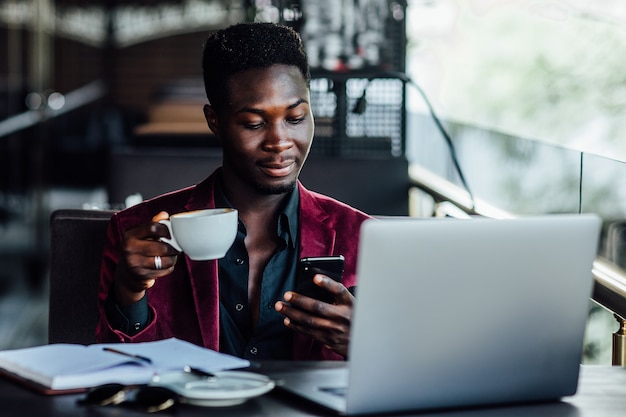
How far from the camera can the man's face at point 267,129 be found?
6.14 feet

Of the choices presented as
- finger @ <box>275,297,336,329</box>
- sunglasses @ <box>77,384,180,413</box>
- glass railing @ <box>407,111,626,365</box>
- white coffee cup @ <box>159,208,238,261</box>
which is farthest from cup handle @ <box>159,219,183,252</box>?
glass railing @ <box>407,111,626,365</box>

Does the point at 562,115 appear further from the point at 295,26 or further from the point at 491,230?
the point at 491,230

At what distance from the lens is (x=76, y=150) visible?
1160 cm

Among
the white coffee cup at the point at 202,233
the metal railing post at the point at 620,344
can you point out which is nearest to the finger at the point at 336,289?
the white coffee cup at the point at 202,233

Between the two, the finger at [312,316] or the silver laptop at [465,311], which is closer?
the silver laptop at [465,311]

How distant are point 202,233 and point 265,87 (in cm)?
51

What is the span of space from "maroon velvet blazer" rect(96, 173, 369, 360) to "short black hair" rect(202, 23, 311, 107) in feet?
0.63

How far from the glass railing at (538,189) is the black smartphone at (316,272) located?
1.39ft

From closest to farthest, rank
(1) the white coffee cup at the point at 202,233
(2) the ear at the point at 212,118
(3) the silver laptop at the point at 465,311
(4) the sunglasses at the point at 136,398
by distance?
(3) the silver laptop at the point at 465,311
(4) the sunglasses at the point at 136,398
(1) the white coffee cup at the point at 202,233
(2) the ear at the point at 212,118

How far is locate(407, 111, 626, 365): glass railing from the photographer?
219cm

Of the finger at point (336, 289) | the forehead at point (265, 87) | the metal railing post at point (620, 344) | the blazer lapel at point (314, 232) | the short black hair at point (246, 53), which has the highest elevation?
the short black hair at point (246, 53)

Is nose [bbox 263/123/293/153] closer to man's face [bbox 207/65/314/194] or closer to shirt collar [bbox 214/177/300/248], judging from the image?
man's face [bbox 207/65/314/194]

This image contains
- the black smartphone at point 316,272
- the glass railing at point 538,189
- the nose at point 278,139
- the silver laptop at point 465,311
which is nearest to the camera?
the silver laptop at point 465,311

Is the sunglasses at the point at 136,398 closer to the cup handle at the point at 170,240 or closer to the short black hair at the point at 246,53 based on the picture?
the cup handle at the point at 170,240
